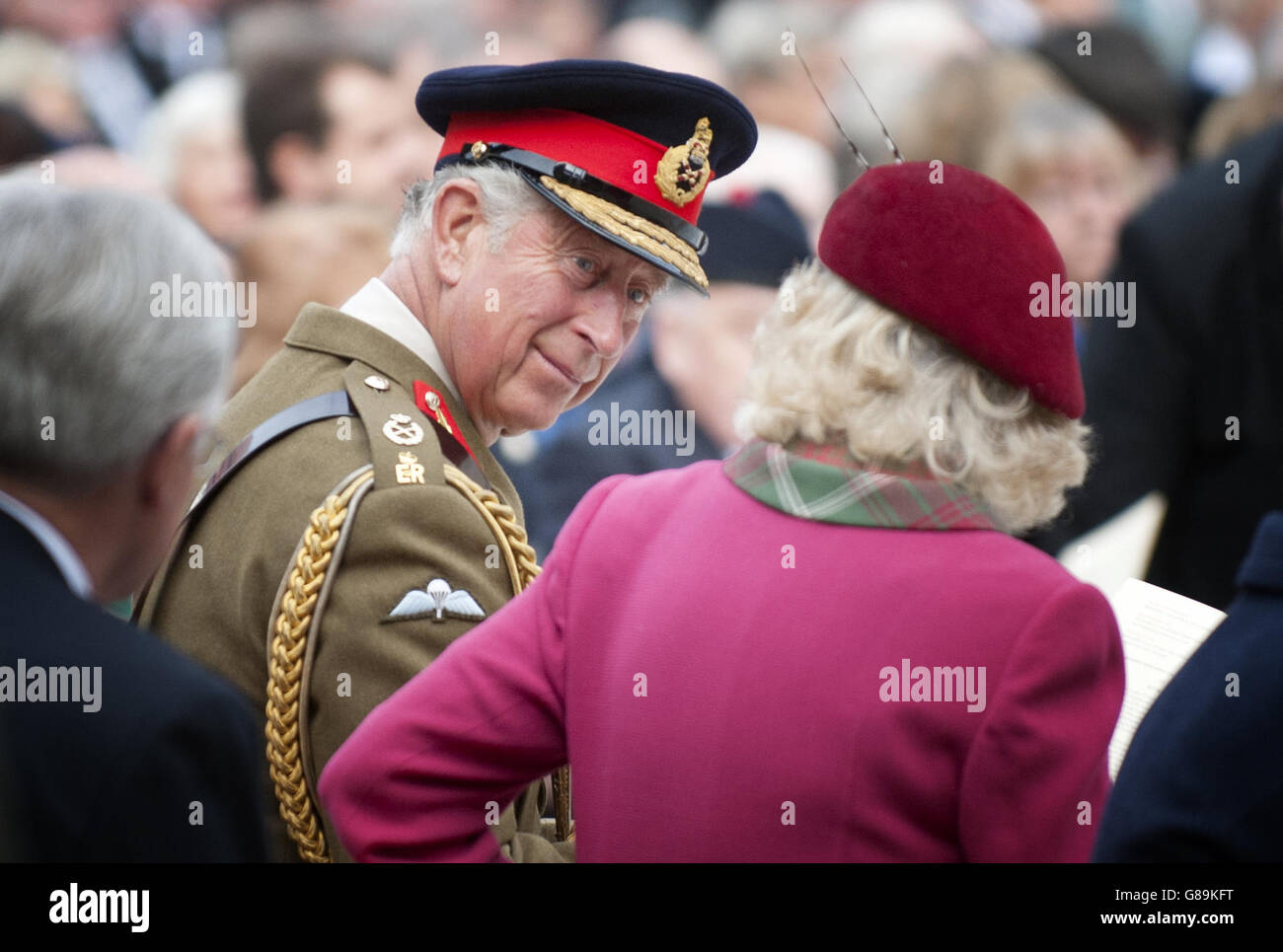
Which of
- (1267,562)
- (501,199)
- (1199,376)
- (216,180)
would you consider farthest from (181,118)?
(1267,562)

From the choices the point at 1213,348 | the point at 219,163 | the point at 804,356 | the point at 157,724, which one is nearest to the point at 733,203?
the point at 1213,348

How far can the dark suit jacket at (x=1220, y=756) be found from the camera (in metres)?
1.86

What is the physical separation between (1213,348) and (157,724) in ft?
12.7

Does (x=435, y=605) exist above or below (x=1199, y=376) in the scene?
below

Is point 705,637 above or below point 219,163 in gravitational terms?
below

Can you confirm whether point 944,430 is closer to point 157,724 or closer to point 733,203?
point 157,724

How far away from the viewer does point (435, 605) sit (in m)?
2.31

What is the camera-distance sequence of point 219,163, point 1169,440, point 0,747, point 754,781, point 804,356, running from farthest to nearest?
point 219,163 < point 1169,440 < point 804,356 < point 754,781 < point 0,747

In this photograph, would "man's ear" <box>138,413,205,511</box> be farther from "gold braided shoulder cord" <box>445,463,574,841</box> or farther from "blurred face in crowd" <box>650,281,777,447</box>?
"blurred face in crowd" <box>650,281,777,447</box>

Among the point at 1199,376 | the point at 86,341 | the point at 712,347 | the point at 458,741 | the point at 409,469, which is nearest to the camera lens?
the point at 86,341

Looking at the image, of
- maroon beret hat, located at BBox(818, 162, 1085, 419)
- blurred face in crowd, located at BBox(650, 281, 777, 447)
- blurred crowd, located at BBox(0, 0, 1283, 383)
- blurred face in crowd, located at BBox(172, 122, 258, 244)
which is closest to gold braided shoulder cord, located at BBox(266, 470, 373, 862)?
maroon beret hat, located at BBox(818, 162, 1085, 419)

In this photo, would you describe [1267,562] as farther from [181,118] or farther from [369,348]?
[181,118]

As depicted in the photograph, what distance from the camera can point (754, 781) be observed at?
6.29 feet

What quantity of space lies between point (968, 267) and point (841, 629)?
17.9 inches
